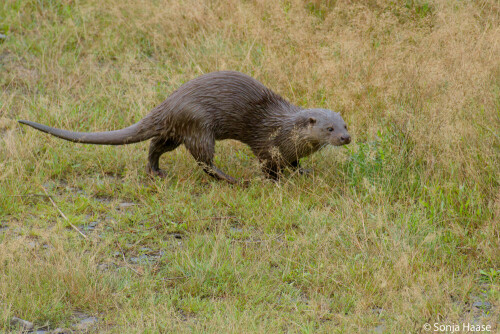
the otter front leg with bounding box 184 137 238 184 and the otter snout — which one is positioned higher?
the otter snout

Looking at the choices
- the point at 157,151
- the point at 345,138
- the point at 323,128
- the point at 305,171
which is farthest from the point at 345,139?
the point at 157,151

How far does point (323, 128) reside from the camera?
404 centimetres

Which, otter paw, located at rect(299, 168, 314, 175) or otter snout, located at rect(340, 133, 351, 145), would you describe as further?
otter paw, located at rect(299, 168, 314, 175)

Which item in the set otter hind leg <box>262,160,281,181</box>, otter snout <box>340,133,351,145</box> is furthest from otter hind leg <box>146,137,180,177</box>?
otter snout <box>340,133,351,145</box>

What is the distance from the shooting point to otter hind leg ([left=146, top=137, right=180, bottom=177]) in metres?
4.25

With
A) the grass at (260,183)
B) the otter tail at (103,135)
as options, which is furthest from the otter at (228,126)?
the grass at (260,183)

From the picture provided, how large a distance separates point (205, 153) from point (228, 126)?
0.26 m

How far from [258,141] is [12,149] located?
1.74m

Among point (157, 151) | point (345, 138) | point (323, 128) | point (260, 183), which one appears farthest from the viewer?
point (157, 151)

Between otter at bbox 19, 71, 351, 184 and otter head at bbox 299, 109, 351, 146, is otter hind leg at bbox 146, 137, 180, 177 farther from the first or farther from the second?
otter head at bbox 299, 109, 351, 146

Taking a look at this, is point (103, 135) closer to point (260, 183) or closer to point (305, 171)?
point (260, 183)

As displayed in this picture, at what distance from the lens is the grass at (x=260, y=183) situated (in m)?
2.84

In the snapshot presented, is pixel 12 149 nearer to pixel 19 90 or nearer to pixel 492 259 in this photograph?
pixel 19 90

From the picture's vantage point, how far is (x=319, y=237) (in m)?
3.32
